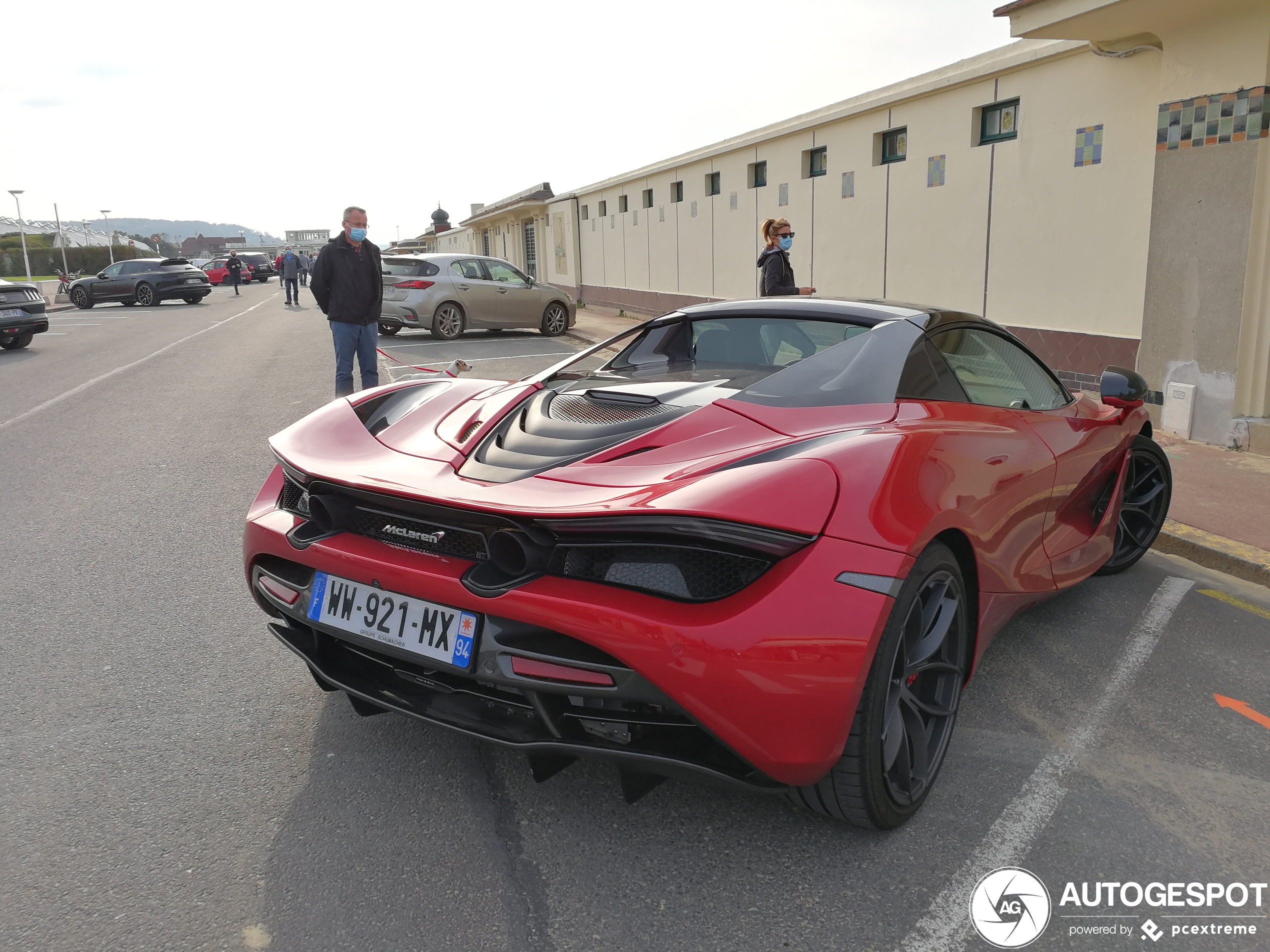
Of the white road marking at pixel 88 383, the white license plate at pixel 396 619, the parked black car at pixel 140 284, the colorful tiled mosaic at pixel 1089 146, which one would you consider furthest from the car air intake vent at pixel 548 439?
the parked black car at pixel 140 284

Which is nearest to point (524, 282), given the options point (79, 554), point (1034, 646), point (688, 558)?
point (79, 554)

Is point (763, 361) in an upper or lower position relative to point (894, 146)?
lower

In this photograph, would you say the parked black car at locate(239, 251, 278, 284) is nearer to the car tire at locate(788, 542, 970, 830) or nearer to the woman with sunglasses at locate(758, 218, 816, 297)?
the woman with sunglasses at locate(758, 218, 816, 297)

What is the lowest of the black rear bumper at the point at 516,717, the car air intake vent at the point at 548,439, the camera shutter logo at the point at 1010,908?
the camera shutter logo at the point at 1010,908

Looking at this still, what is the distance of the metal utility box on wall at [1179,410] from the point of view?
7.38 metres

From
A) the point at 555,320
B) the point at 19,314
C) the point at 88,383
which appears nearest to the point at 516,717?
the point at 88,383

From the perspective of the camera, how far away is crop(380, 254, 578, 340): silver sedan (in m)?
16.1

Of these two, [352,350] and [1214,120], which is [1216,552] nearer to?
[1214,120]

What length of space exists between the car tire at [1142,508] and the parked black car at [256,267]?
181 feet

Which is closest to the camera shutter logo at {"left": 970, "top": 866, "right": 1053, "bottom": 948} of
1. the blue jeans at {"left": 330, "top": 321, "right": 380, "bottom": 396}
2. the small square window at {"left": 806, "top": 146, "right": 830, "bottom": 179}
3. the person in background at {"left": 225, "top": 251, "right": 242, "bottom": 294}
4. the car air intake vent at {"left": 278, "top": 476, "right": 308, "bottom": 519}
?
the car air intake vent at {"left": 278, "top": 476, "right": 308, "bottom": 519}

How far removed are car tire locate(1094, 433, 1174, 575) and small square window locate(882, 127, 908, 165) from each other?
25.3 ft

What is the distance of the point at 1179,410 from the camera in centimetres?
749

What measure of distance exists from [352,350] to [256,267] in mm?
51640

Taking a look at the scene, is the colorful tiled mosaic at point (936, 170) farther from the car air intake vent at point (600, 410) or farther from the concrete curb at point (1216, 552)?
the car air intake vent at point (600, 410)
